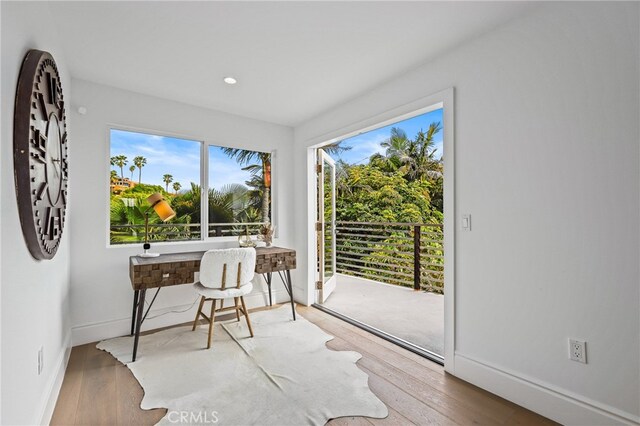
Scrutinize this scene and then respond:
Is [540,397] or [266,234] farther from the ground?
[266,234]

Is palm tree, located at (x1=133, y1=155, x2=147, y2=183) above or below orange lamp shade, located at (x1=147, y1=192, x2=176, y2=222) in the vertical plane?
above

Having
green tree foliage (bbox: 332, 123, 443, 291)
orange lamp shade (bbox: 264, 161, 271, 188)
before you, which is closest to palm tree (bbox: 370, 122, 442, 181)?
green tree foliage (bbox: 332, 123, 443, 291)

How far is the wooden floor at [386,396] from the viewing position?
1.68 metres

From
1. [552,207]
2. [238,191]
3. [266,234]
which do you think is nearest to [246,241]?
[266,234]

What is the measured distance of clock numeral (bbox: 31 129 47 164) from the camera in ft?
4.45

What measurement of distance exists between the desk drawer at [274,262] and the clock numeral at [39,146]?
188cm

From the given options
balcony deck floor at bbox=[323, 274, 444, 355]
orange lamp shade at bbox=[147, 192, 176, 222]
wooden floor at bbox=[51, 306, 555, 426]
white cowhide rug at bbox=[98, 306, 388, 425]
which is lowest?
balcony deck floor at bbox=[323, 274, 444, 355]

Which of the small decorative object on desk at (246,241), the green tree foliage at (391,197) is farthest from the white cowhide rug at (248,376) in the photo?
the green tree foliage at (391,197)

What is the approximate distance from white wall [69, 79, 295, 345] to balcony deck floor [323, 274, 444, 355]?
189cm

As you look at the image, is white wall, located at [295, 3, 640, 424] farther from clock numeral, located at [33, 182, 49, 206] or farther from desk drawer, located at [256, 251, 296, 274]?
clock numeral, located at [33, 182, 49, 206]

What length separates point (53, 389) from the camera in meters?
1.81

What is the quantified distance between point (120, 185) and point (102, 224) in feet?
1.37

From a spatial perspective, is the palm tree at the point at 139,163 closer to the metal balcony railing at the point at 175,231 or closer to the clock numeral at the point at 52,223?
the metal balcony railing at the point at 175,231

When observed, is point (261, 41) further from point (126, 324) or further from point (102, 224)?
point (126, 324)
